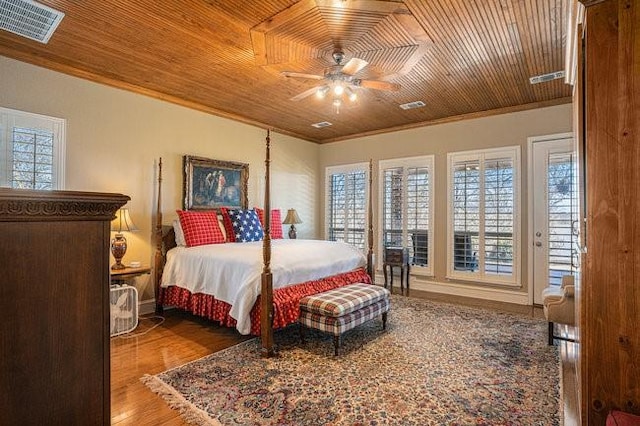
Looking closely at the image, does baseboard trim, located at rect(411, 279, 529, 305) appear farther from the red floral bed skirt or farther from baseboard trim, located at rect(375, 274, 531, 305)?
the red floral bed skirt

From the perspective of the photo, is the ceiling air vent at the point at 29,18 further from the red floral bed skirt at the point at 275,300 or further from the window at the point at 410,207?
the window at the point at 410,207

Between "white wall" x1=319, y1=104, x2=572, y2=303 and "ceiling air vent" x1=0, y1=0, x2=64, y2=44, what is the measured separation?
459 centimetres

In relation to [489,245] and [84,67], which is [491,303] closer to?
[489,245]

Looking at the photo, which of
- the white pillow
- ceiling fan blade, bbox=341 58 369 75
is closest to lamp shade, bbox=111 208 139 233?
the white pillow

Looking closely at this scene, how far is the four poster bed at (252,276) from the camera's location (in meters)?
3.10

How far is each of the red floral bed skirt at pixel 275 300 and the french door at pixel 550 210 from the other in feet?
7.55

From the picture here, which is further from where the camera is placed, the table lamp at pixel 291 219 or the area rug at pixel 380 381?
the table lamp at pixel 291 219

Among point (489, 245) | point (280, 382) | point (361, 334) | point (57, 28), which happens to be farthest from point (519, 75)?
point (57, 28)

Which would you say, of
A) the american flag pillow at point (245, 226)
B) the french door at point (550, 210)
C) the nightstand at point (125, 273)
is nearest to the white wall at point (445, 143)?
the french door at point (550, 210)

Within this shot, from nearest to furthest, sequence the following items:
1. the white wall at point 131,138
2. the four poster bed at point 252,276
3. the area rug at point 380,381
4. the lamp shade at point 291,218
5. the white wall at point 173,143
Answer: the area rug at point 380,381 → the four poster bed at point 252,276 → the white wall at point 131,138 → the white wall at point 173,143 → the lamp shade at point 291,218

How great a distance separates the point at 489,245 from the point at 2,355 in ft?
17.4

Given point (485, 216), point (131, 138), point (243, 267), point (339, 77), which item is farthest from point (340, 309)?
point (131, 138)

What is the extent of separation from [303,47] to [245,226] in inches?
98.9

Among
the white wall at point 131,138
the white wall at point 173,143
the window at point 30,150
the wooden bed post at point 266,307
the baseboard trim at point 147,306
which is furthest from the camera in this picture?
the baseboard trim at point 147,306
